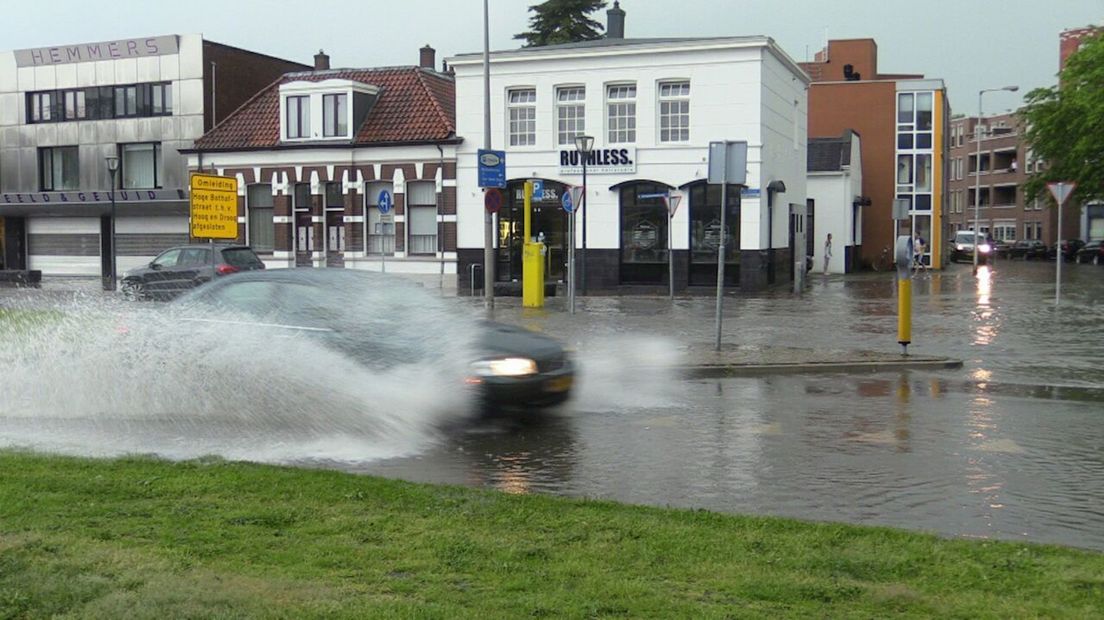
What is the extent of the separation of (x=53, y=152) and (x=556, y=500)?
4806cm

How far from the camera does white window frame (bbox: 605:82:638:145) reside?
35.5m

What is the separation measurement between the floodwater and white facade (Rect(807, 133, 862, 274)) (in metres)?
33.6

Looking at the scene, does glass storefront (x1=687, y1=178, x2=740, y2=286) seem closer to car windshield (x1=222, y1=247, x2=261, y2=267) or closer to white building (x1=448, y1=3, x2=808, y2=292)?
white building (x1=448, y1=3, x2=808, y2=292)

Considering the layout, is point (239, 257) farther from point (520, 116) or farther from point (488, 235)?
point (520, 116)

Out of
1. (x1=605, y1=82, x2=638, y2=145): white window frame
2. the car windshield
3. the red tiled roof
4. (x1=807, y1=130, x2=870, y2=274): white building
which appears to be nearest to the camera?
the car windshield

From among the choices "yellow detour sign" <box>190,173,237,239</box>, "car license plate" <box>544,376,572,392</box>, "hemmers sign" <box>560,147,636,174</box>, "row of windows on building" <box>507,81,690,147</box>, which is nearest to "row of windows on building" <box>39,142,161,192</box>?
"row of windows on building" <box>507,81,690,147</box>

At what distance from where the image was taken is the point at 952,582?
550 centimetres

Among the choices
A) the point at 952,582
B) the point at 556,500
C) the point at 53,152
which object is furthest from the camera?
the point at 53,152

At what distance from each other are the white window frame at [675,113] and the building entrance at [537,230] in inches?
143

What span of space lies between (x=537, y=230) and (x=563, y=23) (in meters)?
26.0

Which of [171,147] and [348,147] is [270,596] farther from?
[171,147]

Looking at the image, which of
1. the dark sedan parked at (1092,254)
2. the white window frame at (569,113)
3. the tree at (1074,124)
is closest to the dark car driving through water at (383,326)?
the white window frame at (569,113)

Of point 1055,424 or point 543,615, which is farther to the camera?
point 1055,424

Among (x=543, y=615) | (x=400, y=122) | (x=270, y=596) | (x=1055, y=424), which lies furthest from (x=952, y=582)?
(x=400, y=122)
